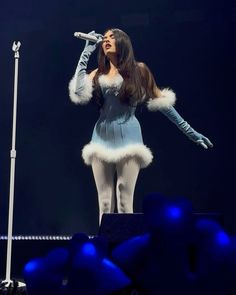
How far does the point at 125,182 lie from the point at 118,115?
34cm

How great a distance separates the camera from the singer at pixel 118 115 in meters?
2.35

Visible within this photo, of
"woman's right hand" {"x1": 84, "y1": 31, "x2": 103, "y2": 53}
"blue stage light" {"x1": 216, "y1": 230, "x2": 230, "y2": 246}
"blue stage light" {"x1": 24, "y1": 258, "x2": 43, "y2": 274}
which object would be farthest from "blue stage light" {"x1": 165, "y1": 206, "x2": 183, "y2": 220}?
"woman's right hand" {"x1": 84, "y1": 31, "x2": 103, "y2": 53}

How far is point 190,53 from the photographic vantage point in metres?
2.78

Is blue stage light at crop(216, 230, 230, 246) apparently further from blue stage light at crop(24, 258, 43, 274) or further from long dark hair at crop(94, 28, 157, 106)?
long dark hair at crop(94, 28, 157, 106)

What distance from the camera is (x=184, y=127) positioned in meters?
2.52

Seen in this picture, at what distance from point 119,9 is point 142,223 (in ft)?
6.81

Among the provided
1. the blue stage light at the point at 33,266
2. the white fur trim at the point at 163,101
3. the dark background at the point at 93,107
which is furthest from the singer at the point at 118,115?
the blue stage light at the point at 33,266

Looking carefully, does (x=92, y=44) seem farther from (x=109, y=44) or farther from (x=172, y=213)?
(x=172, y=213)

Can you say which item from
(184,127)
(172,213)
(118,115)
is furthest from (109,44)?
(172,213)

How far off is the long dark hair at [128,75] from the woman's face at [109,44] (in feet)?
0.05

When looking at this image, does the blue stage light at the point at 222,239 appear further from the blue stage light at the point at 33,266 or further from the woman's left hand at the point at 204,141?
the woman's left hand at the point at 204,141

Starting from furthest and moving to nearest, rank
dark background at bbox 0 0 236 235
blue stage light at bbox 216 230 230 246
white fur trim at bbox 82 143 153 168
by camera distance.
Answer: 1. dark background at bbox 0 0 236 235
2. white fur trim at bbox 82 143 153 168
3. blue stage light at bbox 216 230 230 246

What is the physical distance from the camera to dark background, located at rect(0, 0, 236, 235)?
273 cm

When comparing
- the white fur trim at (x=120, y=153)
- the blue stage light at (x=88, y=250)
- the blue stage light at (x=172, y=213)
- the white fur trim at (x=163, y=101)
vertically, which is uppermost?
the white fur trim at (x=163, y=101)
